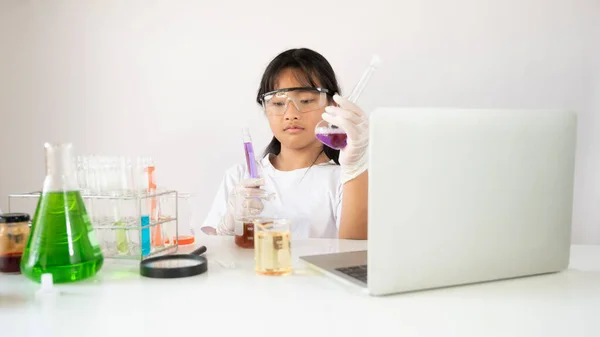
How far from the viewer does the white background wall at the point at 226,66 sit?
224 cm

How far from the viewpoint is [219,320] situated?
75 centimetres

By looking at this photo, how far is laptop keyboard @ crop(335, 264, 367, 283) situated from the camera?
3.06 feet

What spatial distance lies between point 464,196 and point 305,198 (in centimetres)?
127

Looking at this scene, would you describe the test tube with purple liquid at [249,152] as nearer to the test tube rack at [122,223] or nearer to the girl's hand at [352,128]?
the girl's hand at [352,128]

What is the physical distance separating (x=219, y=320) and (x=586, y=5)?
2118 mm

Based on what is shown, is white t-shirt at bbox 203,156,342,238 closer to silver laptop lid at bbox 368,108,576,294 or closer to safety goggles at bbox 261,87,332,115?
safety goggles at bbox 261,87,332,115

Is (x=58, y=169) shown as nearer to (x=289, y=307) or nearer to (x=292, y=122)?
(x=289, y=307)

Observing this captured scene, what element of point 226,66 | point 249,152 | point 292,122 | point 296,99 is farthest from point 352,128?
point 226,66

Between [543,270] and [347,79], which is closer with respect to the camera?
[543,270]

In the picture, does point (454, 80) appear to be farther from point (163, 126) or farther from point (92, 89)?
point (92, 89)

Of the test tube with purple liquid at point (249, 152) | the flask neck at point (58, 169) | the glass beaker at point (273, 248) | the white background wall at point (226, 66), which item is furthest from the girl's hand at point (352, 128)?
the white background wall at point (226, 66)

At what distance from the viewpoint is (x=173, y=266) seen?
1.05m

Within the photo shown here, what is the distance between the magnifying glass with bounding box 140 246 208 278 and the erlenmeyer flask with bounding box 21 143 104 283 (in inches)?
3.7

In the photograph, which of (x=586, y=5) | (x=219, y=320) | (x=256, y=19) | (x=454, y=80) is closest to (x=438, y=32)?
(x=454, y=80)
